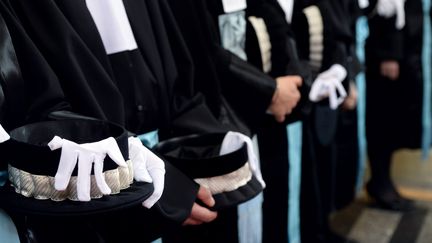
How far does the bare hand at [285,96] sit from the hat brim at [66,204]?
86cm

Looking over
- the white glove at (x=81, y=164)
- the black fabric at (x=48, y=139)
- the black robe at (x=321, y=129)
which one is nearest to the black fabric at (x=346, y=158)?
the black robe at (x=321, y=129)

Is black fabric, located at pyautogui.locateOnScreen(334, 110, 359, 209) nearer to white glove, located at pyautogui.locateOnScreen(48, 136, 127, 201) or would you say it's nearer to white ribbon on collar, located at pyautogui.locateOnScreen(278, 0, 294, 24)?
white ribbon on collar, located at pyautogui.locateOnScreen(278, 0, 294, 24)

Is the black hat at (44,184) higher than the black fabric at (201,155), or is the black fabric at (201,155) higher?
the black hat at (44,184)

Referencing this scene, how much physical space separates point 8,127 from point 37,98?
76 millimetres

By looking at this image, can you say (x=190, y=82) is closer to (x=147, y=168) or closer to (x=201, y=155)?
(x=201, y=155)

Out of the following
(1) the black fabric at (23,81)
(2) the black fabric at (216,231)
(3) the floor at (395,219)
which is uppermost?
(1) the black fabric at (23,81)

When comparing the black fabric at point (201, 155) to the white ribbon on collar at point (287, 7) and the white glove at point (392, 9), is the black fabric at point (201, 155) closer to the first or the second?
the white ribbon on collar at point (287, 7)

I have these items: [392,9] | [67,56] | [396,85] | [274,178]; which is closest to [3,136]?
[67,56]

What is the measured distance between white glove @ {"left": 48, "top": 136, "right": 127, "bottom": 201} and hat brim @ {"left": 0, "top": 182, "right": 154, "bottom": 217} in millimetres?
19

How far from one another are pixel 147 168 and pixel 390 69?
6.18ft

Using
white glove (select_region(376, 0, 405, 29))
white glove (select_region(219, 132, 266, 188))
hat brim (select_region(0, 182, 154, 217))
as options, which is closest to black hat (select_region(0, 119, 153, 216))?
hat brim (select_region(0, 182, 154, 217))

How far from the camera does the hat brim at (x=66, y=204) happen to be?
1.03 m

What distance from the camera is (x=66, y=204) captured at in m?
1.04

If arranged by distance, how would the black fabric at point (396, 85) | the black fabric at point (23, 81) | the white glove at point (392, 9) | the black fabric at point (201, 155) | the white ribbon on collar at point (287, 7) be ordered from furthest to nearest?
1. the black fabric at point (396, 85)
2. the white glove at point (392, 9)
3. the white ribbon on collar at point (287, 7)
4. the black fabric at point (201, 155)
5. the black fabric at point (23, 81)
